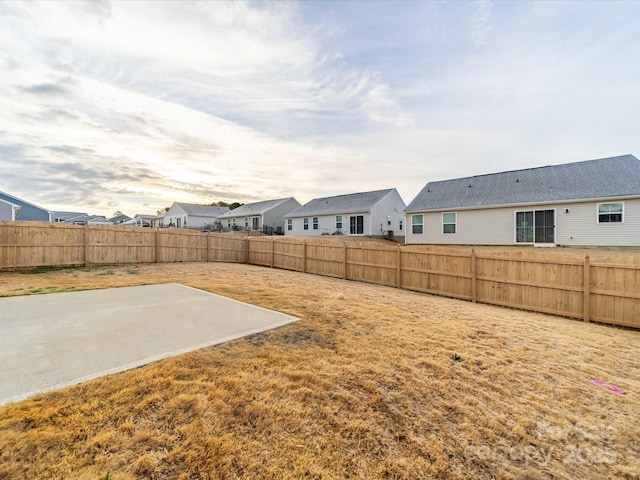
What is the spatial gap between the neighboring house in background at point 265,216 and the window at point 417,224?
18.9 meters

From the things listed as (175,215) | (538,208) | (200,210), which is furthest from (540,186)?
(175,215)

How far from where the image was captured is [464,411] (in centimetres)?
275

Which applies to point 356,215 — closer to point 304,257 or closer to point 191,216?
point 304,257

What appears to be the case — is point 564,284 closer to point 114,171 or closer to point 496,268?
point 496,268

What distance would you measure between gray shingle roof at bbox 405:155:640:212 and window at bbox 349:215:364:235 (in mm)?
6025

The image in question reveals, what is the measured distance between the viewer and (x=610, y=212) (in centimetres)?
1363

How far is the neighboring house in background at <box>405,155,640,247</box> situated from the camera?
13.6m

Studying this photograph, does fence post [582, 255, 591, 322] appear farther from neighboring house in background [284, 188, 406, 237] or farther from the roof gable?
the roof gable

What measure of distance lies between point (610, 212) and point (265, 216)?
2932 centimetres

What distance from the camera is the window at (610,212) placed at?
13.4 m

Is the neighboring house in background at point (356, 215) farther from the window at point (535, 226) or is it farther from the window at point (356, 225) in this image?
the window at point (535, 226)

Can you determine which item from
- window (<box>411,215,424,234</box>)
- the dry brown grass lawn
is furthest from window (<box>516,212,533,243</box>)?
the dry brown grass lawn

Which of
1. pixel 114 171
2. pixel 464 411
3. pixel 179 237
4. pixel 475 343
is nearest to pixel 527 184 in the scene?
pixel 475 343

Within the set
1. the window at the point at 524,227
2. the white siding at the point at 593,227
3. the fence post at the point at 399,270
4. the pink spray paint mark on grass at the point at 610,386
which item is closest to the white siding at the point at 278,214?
the window at the point at 524,227
